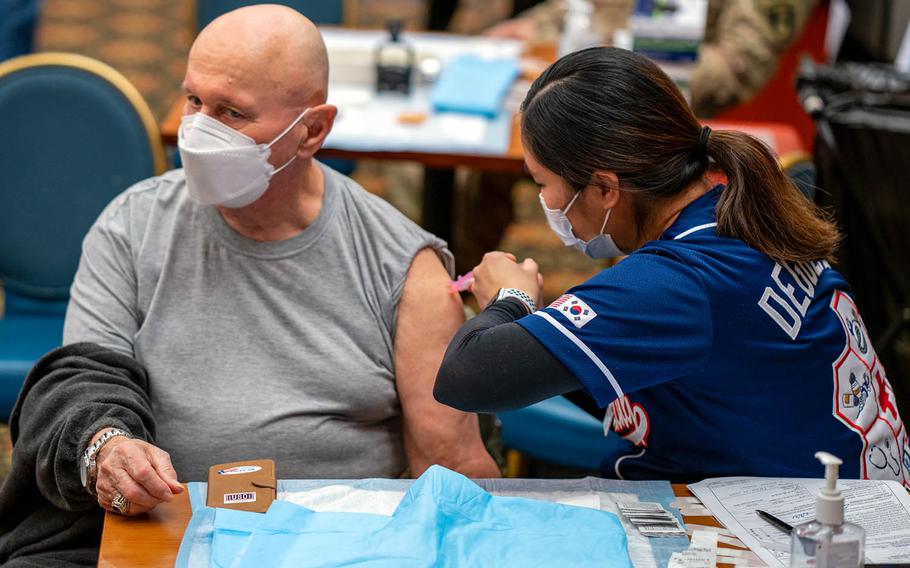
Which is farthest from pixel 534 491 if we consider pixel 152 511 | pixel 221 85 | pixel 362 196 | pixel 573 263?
pixel 573 263

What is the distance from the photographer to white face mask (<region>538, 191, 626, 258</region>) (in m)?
1.95

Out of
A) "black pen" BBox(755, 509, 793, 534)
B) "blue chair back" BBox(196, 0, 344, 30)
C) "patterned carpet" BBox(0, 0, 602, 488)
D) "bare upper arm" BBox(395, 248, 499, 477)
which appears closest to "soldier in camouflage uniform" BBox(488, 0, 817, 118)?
"blue chair back" BBox(196, 0, 344, 30)

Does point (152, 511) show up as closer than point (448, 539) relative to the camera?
No

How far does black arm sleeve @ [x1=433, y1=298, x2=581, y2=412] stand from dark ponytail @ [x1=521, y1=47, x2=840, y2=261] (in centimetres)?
30

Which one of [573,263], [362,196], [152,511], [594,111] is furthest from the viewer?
[573,263]

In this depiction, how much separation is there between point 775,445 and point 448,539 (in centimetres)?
60

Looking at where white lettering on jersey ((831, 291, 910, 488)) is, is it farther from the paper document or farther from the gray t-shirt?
the gray t-shirt

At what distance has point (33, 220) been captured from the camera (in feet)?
10.0

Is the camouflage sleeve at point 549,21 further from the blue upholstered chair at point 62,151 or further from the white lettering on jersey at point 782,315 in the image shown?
the white lettering on jersey at point 782,315

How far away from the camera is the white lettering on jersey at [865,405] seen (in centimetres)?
189

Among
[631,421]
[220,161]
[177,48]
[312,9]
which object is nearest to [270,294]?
→ [220,161]

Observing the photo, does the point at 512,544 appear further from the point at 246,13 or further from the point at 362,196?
the point at 246,13

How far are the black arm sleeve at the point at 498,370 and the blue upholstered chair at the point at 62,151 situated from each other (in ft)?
5.07

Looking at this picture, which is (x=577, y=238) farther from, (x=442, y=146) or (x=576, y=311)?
(x=442, y=146)
